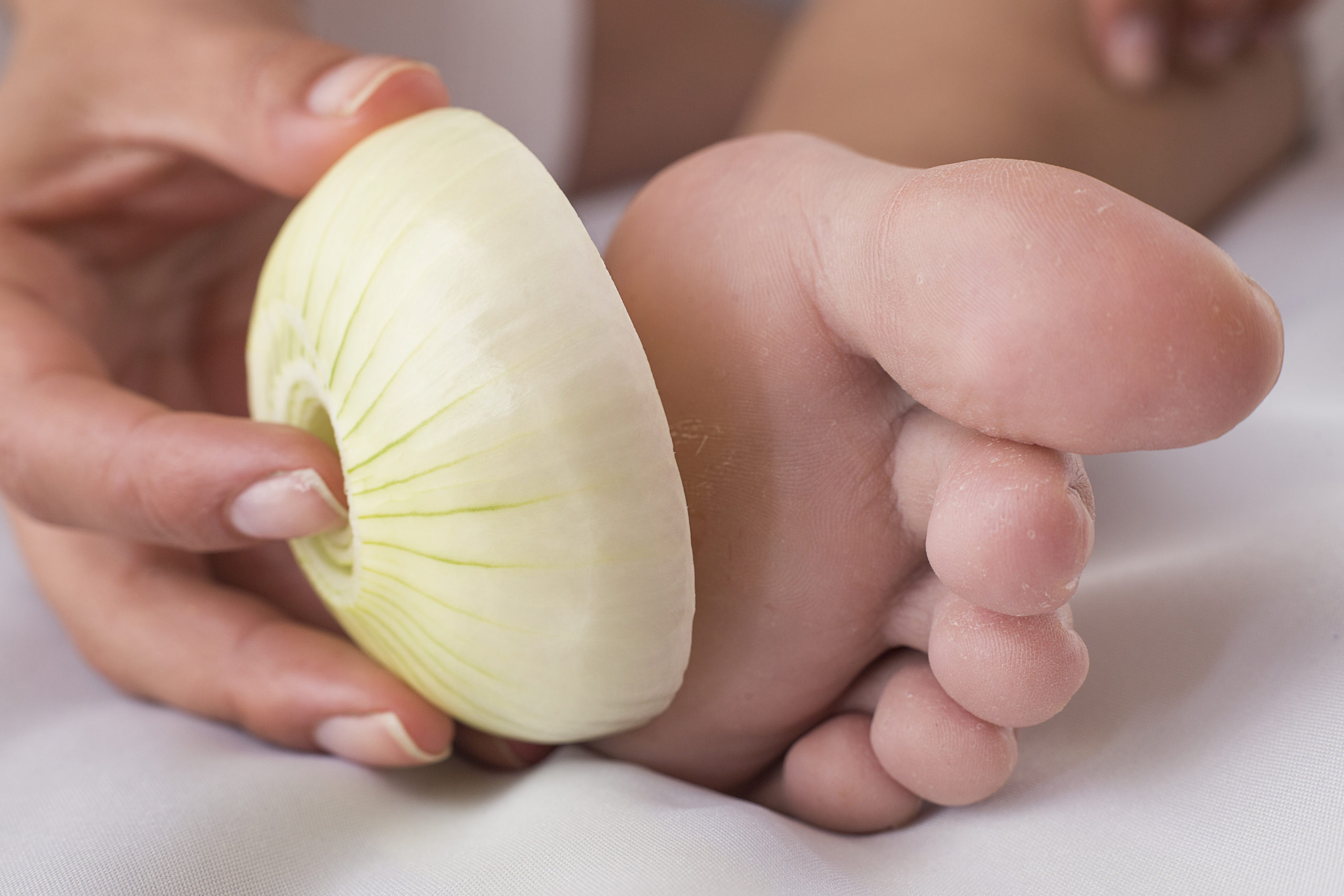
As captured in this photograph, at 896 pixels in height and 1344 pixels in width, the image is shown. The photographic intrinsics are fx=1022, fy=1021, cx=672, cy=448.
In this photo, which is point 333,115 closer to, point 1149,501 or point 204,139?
point 204,139

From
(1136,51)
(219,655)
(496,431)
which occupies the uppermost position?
(1136,51)

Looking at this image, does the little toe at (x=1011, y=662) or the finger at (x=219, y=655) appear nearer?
the little toe at (x=1011, y=662)

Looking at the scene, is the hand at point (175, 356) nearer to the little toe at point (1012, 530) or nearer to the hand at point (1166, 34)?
the little toe at point (1012, 530)

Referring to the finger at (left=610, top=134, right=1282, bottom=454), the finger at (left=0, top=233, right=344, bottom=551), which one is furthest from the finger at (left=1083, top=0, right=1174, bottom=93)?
the finger at (left=0, top=233, right=344, bottom=551)

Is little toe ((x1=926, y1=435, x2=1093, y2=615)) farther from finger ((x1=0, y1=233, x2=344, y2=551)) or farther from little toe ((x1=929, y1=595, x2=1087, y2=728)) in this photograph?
finger ((x1=0, y1=233, x2=344, y2=551))

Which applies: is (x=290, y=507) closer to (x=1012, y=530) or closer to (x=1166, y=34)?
(x=1012, y=530)

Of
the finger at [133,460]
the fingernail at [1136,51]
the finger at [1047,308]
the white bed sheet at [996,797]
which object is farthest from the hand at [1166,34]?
the finger at [133,460]

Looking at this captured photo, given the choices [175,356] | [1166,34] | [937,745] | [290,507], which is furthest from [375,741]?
[1166,34]

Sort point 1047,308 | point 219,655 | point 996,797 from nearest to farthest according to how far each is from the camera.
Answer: point 1047,308 → point 996,797 → point 219,655
